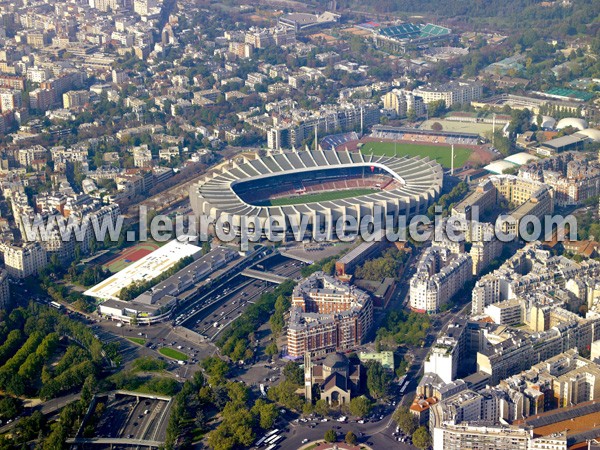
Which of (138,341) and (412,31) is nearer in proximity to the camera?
(138,341)

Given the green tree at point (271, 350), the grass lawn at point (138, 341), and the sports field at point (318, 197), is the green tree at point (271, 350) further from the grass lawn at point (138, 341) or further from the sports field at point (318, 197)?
the sports field at point (318, 197)

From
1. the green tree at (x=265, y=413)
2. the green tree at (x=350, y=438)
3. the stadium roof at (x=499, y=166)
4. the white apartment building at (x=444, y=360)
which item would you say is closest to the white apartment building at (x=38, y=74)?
the stadium roof at (x=499, y=166)

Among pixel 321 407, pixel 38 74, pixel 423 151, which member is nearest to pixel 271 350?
pixel 321 407

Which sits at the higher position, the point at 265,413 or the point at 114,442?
the point at 265,413

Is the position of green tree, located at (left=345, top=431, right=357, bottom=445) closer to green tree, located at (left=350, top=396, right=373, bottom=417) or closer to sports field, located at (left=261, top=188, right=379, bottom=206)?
green tree, located at (left=350, top=396, right=373, bottom=417)

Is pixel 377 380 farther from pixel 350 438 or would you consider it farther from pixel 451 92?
pixel 451 92

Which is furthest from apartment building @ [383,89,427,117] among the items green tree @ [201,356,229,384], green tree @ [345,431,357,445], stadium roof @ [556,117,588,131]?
green tree @ [345,431,357,445]
